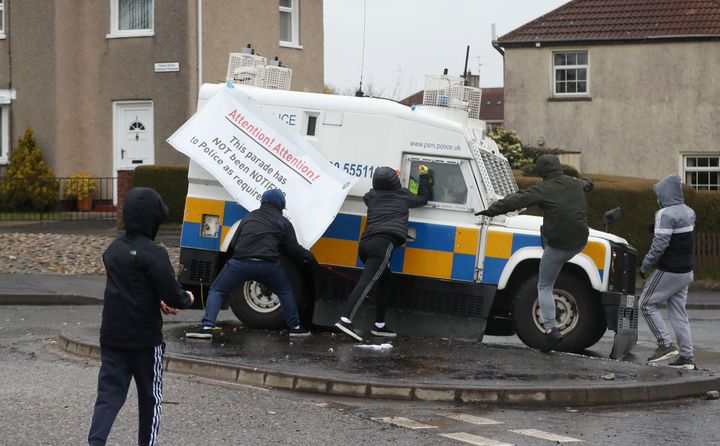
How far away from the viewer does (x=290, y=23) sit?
110 feet

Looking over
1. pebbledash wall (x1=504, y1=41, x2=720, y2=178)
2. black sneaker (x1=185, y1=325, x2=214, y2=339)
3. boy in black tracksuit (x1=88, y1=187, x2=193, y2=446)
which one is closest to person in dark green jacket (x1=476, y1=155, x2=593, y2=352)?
black sneaker (x1=185, y1=325, x2=214, y2=339)

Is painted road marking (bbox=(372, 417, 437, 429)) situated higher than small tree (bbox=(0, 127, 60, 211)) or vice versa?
small tree (bbox=(0, 127, 60, 211))

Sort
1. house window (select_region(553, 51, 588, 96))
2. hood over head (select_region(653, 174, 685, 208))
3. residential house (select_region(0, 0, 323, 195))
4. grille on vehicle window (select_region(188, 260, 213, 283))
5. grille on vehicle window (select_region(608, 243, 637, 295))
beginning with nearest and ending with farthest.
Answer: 1. hood over head (select_region(653, 174, 685, 208))
2. grille on vehicle window (select_region(608, 243, 637, 295))
3. grille on vehicle window (select_region(188, 260, 213, 283))
4. residential house (select_region(0, 0, 323, 195))
5. house window (select_region(553, 51, 588, 96))

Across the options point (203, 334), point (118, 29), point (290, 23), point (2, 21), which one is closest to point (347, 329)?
point (203, 334)

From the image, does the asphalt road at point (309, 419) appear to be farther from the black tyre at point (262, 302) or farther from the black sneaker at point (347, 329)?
the black tyre at point (262, 302)

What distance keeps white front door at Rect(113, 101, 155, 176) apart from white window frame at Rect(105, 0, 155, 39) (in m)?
1.61

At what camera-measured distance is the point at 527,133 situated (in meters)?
35.3

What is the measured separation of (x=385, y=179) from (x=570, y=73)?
23.4 metres

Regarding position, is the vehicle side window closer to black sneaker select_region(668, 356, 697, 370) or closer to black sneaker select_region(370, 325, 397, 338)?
black sneaker select_region(370, 325, 397, 338)

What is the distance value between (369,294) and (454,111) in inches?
84.5

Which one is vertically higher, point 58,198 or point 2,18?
point 2,18

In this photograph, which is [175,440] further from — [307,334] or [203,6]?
[203,6]

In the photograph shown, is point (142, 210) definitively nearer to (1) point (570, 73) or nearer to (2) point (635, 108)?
(2) point (635, 108)

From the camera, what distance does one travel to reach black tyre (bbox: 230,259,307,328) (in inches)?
533
